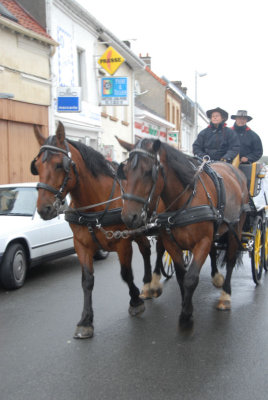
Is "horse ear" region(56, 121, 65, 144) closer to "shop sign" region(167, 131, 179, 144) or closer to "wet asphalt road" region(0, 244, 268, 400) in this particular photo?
"wet asphalt road" region(0, 244, 268, 400)

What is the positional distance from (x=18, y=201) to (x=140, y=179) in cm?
425

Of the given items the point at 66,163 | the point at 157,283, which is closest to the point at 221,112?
the point at 157,283

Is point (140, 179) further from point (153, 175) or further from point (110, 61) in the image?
point (110, 61)

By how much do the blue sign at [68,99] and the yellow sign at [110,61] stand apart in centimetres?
362

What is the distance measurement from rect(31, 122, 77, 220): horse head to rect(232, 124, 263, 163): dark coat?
148 inches

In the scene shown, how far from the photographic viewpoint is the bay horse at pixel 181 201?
387 centimetres

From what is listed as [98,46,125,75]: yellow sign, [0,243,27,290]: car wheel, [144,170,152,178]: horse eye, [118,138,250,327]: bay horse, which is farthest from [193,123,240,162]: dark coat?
[98,46,125,75]: yellow sign

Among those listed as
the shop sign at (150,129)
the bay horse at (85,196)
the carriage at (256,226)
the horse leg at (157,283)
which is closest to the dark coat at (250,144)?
the carriage at (256,226)

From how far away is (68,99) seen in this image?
49.3 ft

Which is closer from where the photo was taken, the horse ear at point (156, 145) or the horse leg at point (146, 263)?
the horse ear at point (156, 145)

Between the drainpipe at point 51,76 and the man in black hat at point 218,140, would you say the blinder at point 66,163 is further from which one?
the drainpipe at point 51,76

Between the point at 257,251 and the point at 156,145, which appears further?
the point at 257,251

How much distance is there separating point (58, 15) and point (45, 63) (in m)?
2.25

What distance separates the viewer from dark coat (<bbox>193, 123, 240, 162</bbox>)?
6.29m
